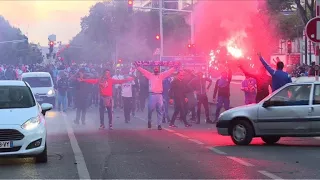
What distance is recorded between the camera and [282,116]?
13.2 metres

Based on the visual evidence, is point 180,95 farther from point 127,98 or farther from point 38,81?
point 38,81

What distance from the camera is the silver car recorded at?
13.0 m

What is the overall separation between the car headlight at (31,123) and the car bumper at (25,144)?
0.19 feet

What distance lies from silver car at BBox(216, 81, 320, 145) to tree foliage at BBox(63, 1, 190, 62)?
55616 millimetres

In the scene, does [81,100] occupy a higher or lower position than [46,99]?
higher

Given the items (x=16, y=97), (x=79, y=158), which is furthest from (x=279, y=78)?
(x=16, y=97)

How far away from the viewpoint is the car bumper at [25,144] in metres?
10.3

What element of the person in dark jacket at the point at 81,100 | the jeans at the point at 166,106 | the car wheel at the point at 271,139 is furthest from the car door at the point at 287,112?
the person in dark jacket at the point at 81,100

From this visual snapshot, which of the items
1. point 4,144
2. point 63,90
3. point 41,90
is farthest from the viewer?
point 41,90

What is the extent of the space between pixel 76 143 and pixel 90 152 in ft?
5.61

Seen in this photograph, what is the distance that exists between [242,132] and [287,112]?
1.05 meters

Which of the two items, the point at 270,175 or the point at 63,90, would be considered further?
the point at 63,90

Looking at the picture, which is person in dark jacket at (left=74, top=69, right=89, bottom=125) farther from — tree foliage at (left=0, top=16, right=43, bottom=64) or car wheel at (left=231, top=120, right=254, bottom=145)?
tree foliage at (left=0, top=16, right=43, bottom=64)

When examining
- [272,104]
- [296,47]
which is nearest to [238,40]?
[296,47]
